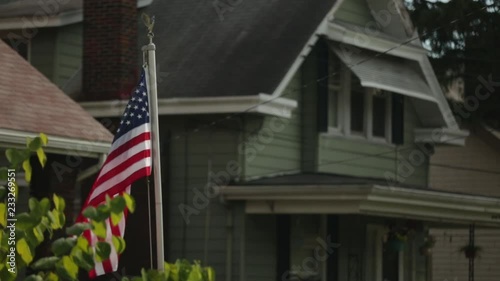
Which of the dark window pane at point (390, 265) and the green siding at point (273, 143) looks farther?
the dark window pane at point (390, 265)

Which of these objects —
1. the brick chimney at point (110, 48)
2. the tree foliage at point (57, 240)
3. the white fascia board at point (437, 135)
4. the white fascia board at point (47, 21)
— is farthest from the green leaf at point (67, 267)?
the white fascia board at point (437, 135)

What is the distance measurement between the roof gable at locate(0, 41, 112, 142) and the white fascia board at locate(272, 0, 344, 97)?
443 centimetres

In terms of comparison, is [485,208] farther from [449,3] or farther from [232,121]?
[449,3]

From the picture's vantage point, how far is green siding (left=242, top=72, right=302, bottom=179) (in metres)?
22.5

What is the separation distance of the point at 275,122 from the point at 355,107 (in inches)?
97.5

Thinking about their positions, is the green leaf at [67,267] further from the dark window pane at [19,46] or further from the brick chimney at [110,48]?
the dark window pane at [19,46]

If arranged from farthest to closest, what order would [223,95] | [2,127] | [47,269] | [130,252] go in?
[223,95], [130,252], [2,127], [47,269]

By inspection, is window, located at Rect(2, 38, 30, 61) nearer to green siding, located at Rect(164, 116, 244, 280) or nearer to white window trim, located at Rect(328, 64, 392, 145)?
green siding, located at Rect(164, 116, 244, 280)

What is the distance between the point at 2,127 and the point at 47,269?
26.1ft

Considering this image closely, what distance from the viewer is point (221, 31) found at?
23953 mm

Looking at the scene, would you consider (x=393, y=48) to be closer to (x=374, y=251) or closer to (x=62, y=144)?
(x=374, y=251)

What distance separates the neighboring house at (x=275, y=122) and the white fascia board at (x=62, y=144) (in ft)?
13.5

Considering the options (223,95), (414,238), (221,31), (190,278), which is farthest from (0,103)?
(414,238)

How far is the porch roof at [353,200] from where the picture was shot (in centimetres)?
2114
